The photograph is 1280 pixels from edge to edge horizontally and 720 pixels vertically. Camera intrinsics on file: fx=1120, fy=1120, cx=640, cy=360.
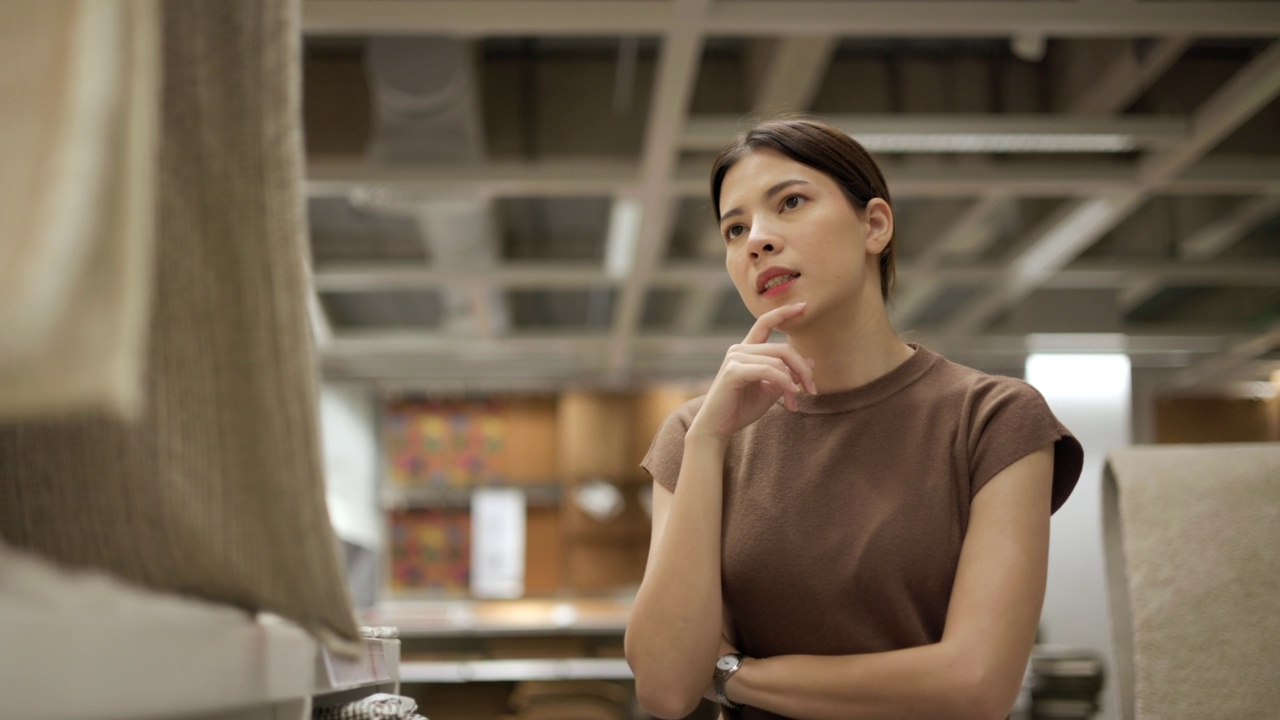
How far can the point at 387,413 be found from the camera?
32.6 feet

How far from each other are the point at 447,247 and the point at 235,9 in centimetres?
627

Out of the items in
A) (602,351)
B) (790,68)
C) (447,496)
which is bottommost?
(447,496)

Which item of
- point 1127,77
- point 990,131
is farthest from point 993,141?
point 1127,77

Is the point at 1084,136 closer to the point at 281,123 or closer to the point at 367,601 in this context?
the point at 281,123

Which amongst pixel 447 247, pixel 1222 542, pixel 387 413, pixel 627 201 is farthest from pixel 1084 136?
pixel 387 413

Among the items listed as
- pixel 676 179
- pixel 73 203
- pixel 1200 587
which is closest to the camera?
pixel 73 203

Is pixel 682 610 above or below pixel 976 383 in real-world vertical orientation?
below

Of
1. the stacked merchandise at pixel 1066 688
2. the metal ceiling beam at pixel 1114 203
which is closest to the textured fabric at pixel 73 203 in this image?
the stacked merchandise at pixel 1066 688

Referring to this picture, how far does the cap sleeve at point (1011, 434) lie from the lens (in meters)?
1.35

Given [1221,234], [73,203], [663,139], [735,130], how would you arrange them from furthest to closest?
[1221,234]
[663,139]
[735,130]
[73,203]

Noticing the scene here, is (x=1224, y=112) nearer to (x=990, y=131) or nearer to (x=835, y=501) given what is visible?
(x=990, y=131)

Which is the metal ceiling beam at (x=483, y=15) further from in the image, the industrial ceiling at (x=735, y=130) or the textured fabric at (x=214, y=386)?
the textured fabric at (x=214, y=386)

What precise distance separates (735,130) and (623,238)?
176cm

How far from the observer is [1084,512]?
6.92m
